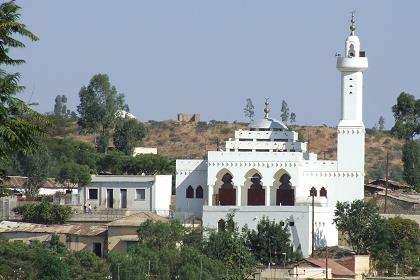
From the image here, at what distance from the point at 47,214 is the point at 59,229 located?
7.96ft

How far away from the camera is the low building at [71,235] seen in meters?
63.2

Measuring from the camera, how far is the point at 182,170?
67.8 m

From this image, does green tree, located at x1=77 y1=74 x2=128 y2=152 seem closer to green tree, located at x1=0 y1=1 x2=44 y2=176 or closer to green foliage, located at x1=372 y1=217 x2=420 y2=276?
green foliage, located at x1=372 y1=217 x2=420 y2=276

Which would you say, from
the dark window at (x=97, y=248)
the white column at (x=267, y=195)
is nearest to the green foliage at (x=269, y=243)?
the white column at (x=267, y=195)

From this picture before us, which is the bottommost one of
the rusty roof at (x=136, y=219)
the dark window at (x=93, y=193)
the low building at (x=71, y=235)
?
the low building at (x=71, y=235)

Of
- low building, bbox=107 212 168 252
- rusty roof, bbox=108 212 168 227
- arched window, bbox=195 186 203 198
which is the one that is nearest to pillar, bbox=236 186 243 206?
arched window, bbox=195 186 203 198

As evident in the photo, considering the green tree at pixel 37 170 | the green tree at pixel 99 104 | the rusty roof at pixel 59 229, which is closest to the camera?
the rusty roof at pixel 59 229

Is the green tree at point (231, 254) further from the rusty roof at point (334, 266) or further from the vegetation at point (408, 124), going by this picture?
the vegetation at point (408, 124)

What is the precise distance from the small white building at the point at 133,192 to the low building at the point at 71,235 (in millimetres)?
4437

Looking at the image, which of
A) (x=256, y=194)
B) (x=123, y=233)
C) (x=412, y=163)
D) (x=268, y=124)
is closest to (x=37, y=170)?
(x=268, y=124)

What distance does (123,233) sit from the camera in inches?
2453

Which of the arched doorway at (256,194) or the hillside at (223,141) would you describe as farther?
the hillside at (223,141)

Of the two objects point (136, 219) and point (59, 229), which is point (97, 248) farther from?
point (136, 219)

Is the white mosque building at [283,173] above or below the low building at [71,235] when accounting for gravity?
above
